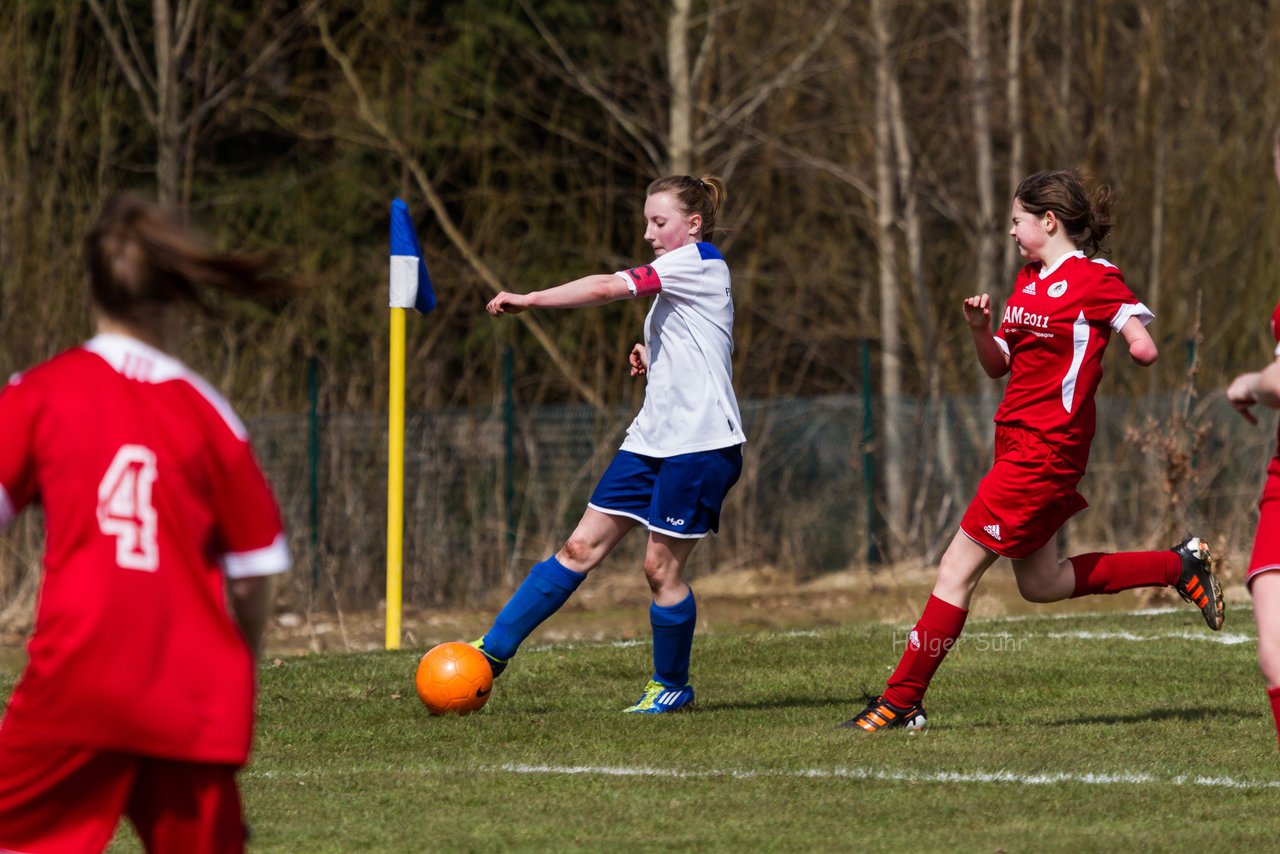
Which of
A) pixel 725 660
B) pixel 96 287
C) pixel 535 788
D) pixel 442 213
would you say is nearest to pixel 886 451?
pixel 442 213

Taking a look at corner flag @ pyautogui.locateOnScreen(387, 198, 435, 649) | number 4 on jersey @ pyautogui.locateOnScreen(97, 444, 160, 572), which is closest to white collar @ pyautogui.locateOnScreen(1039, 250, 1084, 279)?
corner flag @ pyautogui.locateOnScreen(387, 198, 435, 649)

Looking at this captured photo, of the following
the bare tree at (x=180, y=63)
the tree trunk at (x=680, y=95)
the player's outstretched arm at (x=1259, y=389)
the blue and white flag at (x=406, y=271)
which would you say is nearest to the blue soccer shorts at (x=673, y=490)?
the blue and white flag at (x=406, y=271)

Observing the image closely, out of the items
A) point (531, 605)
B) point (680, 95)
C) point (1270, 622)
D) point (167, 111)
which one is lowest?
point (531, 605)

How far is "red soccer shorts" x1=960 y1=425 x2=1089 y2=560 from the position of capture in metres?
6.27

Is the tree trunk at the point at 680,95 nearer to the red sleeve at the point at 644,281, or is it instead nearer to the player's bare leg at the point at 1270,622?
the red sleeve at the point at 644,281

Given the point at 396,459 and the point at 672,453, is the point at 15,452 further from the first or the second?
the point at 396,459

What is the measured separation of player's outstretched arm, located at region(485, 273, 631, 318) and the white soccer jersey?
13.0 inches

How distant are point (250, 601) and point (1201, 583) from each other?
15.8 ft

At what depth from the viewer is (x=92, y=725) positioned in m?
2.99

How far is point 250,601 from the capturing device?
3129 millimetres

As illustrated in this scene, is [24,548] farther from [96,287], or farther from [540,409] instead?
[96,287]

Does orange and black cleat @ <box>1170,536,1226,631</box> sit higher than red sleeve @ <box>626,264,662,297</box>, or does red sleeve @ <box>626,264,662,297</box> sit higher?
red sleeve @ <box>626,264,662,297</box>

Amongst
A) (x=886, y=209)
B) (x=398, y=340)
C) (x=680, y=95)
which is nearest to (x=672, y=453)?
(x=398, y=340)

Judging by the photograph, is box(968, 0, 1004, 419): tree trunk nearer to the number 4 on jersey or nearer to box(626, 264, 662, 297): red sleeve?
box(626, 264, 662, 297): red sleeve
